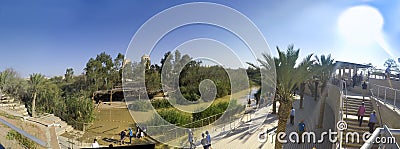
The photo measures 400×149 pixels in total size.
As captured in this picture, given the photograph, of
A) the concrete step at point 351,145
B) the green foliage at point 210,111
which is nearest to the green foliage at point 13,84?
the green foliage at point 210,111

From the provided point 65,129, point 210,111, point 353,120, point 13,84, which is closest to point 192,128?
point 210,111

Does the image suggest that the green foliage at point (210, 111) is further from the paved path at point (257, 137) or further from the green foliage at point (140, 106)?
the green foliage at point (140, 106)

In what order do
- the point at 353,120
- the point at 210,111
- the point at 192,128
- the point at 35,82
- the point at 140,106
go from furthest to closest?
the point at 140,106, the point at 35,82, the point at 210,111, the point at 192,128, the point at 353,120

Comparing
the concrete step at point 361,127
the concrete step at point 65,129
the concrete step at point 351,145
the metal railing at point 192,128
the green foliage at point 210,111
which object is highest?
the concrete step at point 361,127

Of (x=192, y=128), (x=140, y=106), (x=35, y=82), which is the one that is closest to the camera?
(x=192, y=128)

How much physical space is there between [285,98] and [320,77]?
38.6 feet

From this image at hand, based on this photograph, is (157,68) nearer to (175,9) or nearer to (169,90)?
(169,90)

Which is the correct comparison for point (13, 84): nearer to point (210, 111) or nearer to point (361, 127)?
point (210, 111)

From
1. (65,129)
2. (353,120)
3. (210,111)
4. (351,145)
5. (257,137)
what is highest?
(353,120)

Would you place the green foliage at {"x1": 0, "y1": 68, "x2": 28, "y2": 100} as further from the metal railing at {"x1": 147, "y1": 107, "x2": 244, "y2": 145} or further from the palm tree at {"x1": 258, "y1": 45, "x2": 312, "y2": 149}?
the palm tree at {"x1": 258, "y1": 45, "x2": 312, "y2": 149}

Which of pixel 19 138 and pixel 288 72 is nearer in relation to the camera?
pixel 19 138

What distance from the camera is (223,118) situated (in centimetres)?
1270

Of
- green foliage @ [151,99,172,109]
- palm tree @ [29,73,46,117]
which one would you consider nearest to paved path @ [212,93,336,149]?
green foliage @ [151,99,172,109]

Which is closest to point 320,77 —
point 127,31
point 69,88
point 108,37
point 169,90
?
point 169,90
